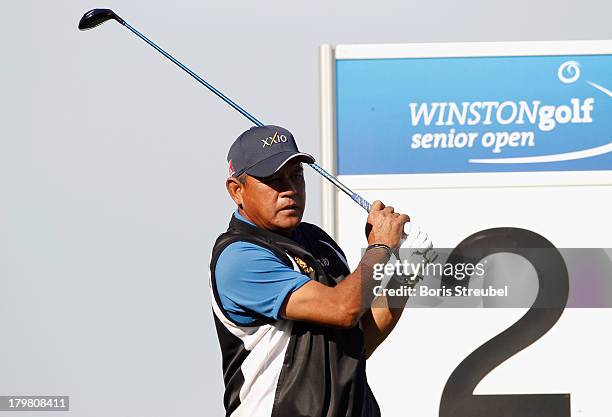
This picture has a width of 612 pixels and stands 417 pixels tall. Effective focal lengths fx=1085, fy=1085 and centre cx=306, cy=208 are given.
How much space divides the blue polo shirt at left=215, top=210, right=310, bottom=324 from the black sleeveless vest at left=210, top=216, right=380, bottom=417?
2cm

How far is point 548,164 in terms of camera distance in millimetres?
3676

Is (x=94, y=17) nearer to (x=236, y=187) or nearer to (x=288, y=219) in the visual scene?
(x=236, y=187)

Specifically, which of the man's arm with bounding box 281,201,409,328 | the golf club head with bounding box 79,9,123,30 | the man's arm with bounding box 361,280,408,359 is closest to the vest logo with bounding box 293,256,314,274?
the man's arm with bounding box 281,201,409,328

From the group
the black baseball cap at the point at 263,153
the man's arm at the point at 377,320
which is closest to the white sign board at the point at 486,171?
the man's arm at the point at 377,320

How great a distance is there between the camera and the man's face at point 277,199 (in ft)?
7.52

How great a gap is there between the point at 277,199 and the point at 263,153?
102 millimetres

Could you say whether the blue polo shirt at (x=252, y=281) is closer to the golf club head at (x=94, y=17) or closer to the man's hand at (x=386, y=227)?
the man's hand at (x=386, y=227)

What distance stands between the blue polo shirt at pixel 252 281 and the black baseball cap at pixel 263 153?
0.17 m

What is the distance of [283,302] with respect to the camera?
7.02 ft

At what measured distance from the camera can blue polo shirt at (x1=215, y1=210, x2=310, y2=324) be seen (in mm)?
2160

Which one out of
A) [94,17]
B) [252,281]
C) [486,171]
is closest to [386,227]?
[252,281]

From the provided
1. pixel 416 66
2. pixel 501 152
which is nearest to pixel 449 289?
pixel 501 152

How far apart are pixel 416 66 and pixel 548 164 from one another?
56 cm

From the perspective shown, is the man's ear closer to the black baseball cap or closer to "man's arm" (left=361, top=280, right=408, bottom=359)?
the black baseball cap
